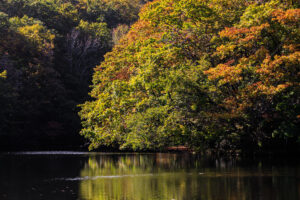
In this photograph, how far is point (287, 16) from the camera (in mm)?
26984

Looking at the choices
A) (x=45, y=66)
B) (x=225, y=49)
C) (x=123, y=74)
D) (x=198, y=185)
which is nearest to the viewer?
(x=198, y=185)

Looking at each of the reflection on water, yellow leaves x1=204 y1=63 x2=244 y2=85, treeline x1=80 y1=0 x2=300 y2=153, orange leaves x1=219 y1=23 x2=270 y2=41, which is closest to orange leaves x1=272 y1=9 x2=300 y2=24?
treeline x1=80 y1=0 x2=300 y2=153

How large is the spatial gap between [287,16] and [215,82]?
5.83m

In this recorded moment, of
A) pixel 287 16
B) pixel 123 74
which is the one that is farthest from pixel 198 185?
pixel 123 74

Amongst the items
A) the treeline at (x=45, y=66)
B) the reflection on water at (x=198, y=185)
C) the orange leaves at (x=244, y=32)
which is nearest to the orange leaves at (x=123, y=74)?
the orange leaves at (x=244, y=32)

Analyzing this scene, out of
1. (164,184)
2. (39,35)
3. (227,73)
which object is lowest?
(164,184)

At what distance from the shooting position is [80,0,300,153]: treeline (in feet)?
91.6

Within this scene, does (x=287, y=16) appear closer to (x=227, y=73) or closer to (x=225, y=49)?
(x=225, y=49)

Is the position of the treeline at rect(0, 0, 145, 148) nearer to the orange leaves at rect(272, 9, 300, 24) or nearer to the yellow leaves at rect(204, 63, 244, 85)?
the yellow leaves at rect(204, 63, 244, 85)

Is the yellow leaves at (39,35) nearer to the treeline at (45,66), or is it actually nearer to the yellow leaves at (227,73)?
the treeline at (45,66)

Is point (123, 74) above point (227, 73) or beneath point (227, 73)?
above

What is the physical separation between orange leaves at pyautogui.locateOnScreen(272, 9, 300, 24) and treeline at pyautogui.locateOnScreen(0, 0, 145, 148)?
32952 mm

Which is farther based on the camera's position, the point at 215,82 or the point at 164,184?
the point at 215,82

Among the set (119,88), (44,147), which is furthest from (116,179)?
(44,147)
